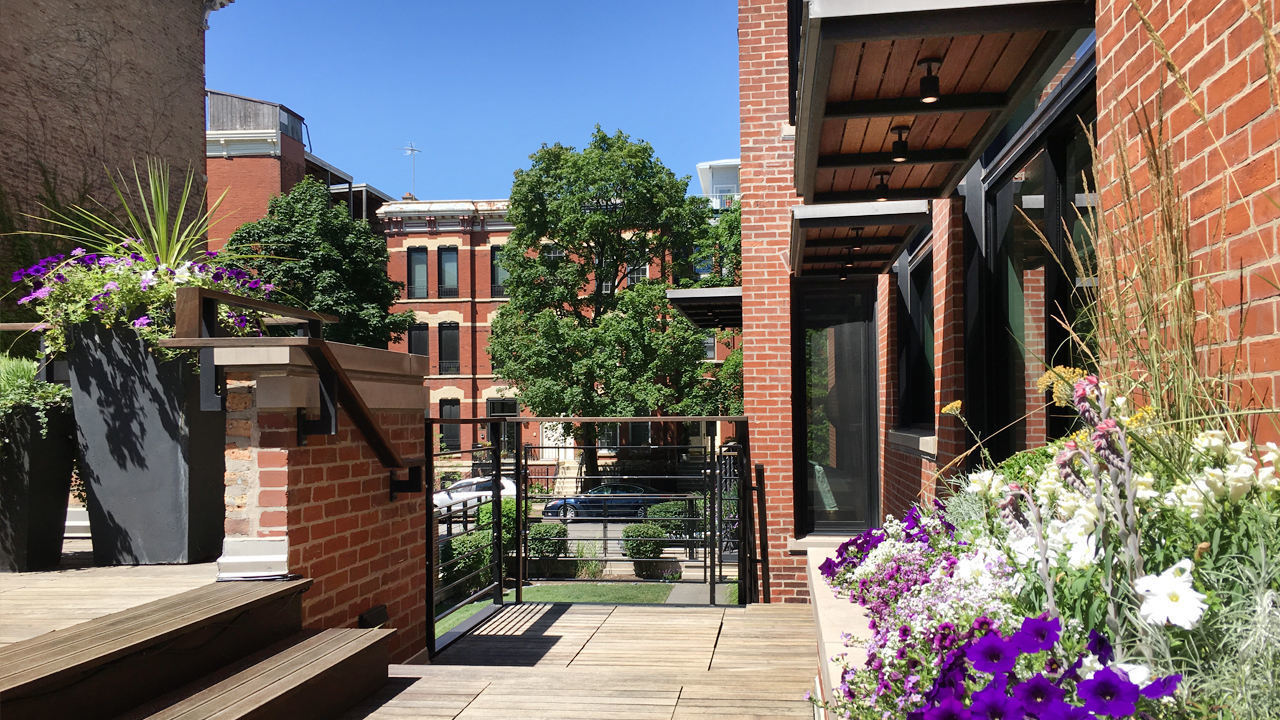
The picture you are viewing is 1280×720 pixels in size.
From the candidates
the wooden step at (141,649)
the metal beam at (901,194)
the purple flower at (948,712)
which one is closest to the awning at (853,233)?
the metal beam at (901,194)

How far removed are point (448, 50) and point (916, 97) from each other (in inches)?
1214

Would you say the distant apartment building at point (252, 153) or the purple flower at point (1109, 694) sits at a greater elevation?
the distant apartment building at point (252, 153)

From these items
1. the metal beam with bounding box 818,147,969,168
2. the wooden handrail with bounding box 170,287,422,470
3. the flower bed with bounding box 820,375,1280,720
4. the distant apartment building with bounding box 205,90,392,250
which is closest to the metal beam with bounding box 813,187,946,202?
the metal beam with bounding box 818,147,969,168

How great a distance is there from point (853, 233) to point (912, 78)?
2.55 m

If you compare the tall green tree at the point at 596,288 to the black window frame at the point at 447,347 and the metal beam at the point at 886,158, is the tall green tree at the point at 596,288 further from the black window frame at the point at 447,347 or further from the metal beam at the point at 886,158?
the metal beam at the point at 886,158

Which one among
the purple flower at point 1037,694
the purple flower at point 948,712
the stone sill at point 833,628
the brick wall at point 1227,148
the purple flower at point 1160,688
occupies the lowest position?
the stone sill at point 833,628

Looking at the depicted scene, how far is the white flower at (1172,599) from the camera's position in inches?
43.2

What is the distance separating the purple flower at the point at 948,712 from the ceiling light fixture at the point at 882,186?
376 cm

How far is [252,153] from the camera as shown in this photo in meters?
28.8

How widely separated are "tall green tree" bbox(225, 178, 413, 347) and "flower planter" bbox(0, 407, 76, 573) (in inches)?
772

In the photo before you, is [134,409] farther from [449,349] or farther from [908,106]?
[449,349]

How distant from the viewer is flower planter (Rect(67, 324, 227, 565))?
3414 mm

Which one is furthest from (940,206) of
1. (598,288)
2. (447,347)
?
(447,347)

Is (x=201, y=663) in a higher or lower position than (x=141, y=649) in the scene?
lower
